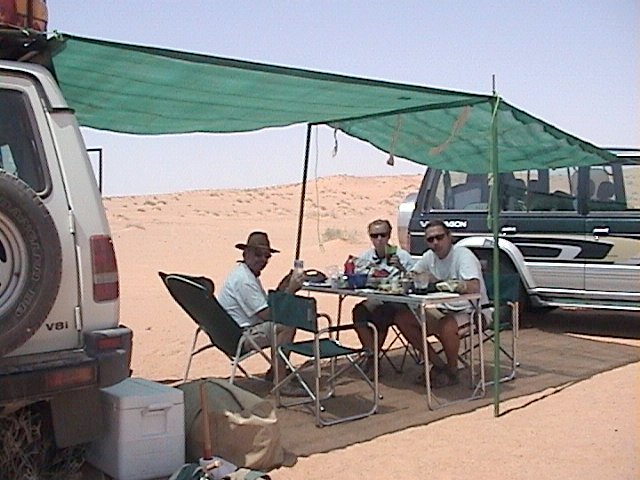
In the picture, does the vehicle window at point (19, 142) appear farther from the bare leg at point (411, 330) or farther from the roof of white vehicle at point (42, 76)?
the bare leg at point (411, 330)

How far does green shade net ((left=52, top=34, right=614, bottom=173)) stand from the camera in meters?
4.60

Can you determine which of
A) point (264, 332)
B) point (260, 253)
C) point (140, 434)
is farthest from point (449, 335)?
point (140, 434)

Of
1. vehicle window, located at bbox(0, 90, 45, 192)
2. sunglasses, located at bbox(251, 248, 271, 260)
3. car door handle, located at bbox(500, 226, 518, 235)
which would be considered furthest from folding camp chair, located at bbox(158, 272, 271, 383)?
car door handle, located at bbox(500, 226, 518, 235)

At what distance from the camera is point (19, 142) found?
142 inches

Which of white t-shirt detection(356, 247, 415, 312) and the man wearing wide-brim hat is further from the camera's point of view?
white t-shirt detection(356, 247, 415, 312)

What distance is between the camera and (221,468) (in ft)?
12.3

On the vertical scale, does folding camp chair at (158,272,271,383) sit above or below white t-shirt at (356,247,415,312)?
below

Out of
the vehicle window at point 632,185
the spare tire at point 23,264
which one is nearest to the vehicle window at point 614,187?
the vehicle window at point 632,185

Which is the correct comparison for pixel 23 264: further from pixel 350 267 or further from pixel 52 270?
pixel 350 267

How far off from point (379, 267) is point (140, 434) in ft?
9.24

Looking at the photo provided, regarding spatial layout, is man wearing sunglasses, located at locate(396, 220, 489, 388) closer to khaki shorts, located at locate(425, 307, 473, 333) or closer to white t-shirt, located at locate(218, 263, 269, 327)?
khaki shorts, located at locate(425, 307, 473, 333)

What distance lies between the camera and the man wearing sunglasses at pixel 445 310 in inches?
241

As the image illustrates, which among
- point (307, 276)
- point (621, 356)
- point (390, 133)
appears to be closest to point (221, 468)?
point (307, 276)

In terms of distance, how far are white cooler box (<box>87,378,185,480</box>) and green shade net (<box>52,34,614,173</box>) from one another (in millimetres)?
1614
